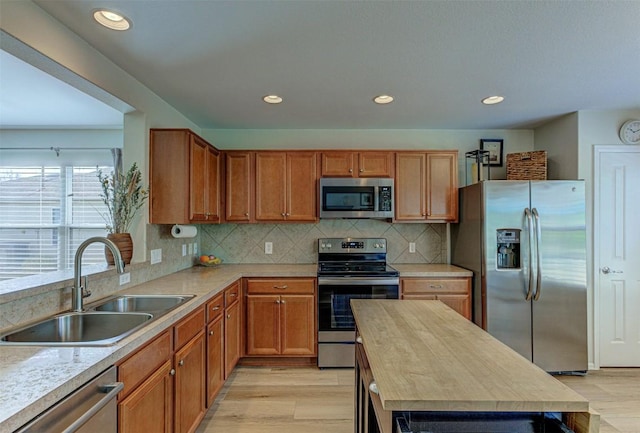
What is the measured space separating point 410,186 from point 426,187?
17 cm

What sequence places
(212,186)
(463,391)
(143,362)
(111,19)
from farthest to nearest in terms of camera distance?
(212,186)
(111,19)
(143,362)
(463,391)

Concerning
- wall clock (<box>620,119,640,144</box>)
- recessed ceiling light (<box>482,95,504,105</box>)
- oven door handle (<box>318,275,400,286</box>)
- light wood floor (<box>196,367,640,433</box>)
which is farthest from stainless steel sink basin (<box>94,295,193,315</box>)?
wall clock (<box>620,119,640,144</box>)

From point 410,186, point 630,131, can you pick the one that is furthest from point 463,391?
point 630,131

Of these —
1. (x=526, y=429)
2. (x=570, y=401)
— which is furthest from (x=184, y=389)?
(x=570, y=401)

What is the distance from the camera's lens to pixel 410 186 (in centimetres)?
350

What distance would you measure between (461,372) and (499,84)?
2250 millimetres

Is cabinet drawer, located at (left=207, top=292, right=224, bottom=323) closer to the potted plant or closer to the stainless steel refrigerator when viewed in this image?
the potted plant

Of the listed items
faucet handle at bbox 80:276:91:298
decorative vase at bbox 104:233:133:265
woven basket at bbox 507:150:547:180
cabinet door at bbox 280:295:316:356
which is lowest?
cabinet door at bbox 280:295:316:356

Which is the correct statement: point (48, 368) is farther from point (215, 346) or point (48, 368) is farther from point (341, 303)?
point (341, 303)

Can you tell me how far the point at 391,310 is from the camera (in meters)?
1.87

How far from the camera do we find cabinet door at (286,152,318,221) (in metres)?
3.48

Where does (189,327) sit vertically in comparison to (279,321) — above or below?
above

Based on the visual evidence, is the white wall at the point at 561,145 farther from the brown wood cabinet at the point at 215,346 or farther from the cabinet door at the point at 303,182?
the brown wood cabinet at the point at 215,346

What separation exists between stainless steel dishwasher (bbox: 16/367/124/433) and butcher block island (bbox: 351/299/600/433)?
0.94 metres
